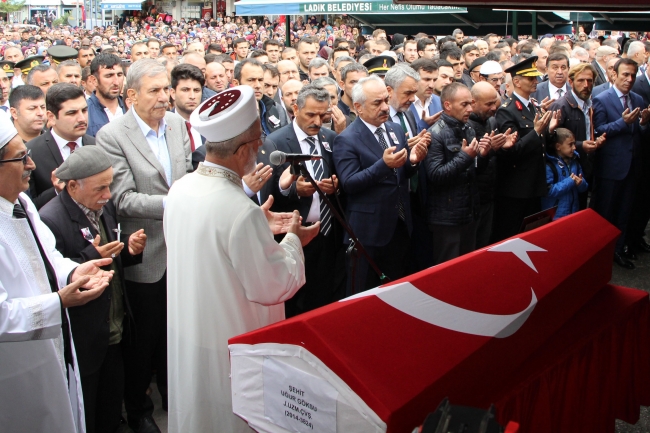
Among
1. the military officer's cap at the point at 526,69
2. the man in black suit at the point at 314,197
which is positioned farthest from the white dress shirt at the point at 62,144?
the military officer's cap at the point at 526,69

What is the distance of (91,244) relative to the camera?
3215 mm

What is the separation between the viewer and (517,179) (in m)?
5.73

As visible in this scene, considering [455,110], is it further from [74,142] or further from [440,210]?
[74,142]

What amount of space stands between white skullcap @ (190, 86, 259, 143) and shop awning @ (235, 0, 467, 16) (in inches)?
364

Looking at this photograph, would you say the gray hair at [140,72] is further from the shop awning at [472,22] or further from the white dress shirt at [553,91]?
the shop awning at [472,22]

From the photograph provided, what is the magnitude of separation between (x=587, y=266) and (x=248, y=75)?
383 cm

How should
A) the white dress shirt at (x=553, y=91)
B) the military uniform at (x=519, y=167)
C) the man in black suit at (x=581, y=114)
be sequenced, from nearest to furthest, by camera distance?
the military uniform at (x=519, y=167), the man in black suit at (x=581, y=114), the white dress shirt at (x=553, y=91)

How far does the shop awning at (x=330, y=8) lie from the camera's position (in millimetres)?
11564

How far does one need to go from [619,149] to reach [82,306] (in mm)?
5449

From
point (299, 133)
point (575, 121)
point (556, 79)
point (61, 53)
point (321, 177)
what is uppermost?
point (61, 53)

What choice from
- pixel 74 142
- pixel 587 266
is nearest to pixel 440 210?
pixel 587 266

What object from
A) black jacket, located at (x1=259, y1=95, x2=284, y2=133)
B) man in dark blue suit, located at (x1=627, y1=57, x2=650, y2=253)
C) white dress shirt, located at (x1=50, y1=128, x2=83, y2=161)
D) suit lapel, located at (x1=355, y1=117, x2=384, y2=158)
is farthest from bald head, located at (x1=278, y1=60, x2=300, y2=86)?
man in dark blue suit, located at (x1=627, y1=57, x2=650, y2=253)

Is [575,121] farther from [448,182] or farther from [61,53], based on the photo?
[61,53]

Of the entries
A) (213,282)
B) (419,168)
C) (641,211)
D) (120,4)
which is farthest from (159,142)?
(120,4)
